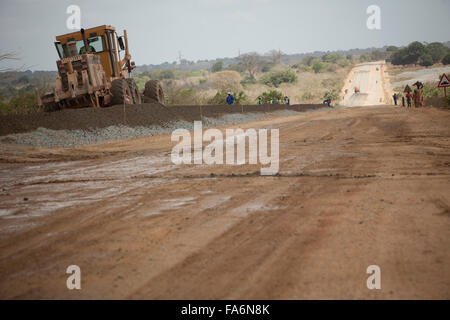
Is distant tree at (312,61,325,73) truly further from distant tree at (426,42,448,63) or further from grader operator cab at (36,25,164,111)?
grader operator cab at (36,25,164,111)

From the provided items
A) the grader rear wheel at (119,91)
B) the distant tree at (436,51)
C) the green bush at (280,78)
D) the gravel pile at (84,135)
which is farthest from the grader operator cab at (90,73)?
the distant tree at (436,51)

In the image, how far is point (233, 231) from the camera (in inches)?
156

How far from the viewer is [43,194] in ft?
19.7

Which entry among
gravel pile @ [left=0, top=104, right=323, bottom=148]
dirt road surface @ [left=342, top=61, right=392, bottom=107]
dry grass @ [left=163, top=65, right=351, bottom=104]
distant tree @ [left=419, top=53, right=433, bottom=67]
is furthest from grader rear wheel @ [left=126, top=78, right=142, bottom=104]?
distant tree @ [left=419, top=53, right=433, bottom=67]

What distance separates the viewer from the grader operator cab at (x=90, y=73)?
16.9m

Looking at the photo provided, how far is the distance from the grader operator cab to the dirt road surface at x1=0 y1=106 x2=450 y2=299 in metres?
10.3

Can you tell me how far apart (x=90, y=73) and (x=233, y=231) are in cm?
1503

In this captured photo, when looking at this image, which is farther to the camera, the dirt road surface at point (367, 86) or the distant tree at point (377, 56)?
the distant tree at point (377, 56)

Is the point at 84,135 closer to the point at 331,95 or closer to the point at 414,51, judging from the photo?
the point at 331,95

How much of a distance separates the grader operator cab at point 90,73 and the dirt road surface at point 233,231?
33.8ft

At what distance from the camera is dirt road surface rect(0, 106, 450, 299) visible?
286cm

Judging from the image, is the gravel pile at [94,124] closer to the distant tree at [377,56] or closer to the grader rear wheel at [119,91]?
the grader rear wheel at [119,91]

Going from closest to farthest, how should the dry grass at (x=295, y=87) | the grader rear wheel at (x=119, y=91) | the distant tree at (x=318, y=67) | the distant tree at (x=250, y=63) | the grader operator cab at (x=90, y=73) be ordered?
the grader operator cab at (x=90, y=73), the grader rear wheel at (x=119, y=91), the dry grass at (x=295, y=87), the distant tree at (x=318, y=67), the distant tree at (x=250, y=63)
